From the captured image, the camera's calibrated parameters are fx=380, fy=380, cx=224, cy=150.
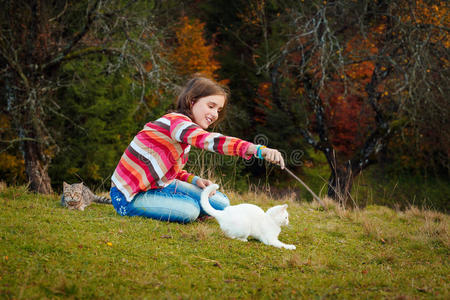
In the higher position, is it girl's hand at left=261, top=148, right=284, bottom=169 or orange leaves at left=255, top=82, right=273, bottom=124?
orange leaves at left=255, top=82, right=273, bottom=124

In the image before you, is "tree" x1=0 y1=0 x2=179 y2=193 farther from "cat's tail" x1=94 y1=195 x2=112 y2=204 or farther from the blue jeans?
the blue jeans

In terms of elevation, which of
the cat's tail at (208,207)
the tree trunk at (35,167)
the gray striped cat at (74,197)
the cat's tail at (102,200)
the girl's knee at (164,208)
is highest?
the cat's tail at (208,207)

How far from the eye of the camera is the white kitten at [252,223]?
324 cm

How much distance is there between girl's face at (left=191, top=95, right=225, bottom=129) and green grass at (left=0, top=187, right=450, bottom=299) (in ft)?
3.44

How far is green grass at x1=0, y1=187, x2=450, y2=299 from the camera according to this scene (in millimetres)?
2201

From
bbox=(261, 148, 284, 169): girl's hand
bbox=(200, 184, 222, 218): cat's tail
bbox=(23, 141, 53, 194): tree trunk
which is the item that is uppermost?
bbox=(261, 148, 284, 169): girl's hand

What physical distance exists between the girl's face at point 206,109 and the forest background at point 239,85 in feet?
7.42

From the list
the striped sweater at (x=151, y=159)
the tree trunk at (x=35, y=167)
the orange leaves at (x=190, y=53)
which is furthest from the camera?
the orange leaves at (x=190, y=53)

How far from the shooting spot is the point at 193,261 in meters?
2.70

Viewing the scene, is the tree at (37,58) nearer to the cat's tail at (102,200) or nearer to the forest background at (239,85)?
the forest background at (239,85)

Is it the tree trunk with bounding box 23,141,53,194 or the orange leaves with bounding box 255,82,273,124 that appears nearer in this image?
the tree trunk with bounding box 23,141,53,194

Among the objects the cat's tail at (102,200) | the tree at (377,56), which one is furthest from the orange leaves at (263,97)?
the cat's tail at (102,200)

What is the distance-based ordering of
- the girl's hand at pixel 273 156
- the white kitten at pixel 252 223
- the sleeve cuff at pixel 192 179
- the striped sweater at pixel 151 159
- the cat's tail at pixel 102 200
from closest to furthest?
the girl's hand at pixel 273 156
the white kitten at pixel 252 223
the striped sweater at pixel 151 159
the sleeve cuff at pixel 192 179
the cat's tail at pixel 102 200

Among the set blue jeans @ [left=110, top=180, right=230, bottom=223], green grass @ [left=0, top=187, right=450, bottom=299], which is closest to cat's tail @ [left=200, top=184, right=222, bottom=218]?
green grass @ [left=0, top=187, right=450, bottom=299]
